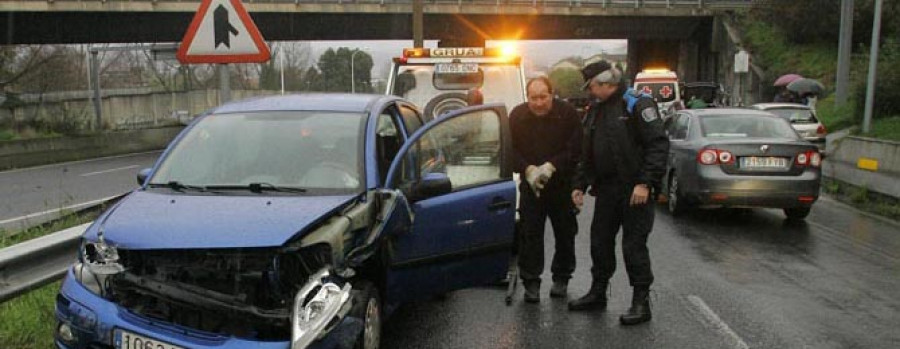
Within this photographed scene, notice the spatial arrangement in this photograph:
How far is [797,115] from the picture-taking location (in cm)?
1712

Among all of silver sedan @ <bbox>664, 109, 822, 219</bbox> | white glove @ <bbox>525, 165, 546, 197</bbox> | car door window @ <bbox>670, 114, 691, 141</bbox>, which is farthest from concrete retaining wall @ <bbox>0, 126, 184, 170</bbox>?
white glove @ <bbox>525, 165, 546, 197</bbox>

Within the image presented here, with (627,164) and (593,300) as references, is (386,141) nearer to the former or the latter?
(627,164)

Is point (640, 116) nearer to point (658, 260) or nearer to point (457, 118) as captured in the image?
point (457, 118)

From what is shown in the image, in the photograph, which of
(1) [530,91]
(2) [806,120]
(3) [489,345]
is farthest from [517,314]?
(2) [806,120]

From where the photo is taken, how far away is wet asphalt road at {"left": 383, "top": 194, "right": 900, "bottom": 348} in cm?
510

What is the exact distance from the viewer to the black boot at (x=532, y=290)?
598 cm

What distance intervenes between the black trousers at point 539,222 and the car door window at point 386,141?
1117 mm

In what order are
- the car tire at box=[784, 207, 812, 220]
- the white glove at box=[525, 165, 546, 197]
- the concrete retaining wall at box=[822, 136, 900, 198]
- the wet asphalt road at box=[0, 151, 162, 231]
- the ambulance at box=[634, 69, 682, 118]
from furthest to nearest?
1. the ambulance at box=[634, 69, 682, 118]
2. the wet asphalt road at box=[0, 151, 162, 231]
3. the concrete retaining wall at box=[822, 136, 900, 198]
4. the car tire at box=[784, 207, 812, 220]
5. the white glove at box=[525, 165, 546, 197]

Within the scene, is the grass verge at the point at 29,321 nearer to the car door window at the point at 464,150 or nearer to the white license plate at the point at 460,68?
the car door window at the point at 464,150

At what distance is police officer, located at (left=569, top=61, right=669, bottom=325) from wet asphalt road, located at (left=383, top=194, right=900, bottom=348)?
1.37 feet

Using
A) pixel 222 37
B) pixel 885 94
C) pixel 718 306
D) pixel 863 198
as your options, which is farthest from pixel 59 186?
pixel 885 94

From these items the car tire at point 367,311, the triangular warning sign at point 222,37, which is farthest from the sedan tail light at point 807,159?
the car tire at point 367,311

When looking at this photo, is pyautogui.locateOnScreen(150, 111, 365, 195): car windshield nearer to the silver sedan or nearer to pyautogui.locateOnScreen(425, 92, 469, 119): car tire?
pyautogui.locateOnScreen(425, 92, 469, 119): car tire

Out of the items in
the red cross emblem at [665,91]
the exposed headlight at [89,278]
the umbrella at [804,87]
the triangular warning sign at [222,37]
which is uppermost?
the triangular warning sign at [222,37]
